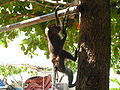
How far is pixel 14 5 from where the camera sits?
4.82 meters

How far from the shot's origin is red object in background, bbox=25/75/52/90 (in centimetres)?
1014

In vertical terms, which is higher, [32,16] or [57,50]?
[32,16]

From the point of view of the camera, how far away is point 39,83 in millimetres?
10555

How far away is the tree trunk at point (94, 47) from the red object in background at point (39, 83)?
7713 mm

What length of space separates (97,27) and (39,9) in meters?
2.29

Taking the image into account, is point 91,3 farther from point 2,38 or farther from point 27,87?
point 27,87

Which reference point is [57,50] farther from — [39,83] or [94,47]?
[39,83]

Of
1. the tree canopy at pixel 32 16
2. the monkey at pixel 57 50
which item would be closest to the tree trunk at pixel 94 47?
the tree canopy at pixel 32 16

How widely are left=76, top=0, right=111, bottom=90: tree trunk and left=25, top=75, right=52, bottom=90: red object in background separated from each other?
25.3ft

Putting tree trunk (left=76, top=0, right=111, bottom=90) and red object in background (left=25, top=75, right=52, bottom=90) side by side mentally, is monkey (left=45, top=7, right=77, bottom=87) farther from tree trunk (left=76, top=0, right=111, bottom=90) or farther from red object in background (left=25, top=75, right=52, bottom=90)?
red object in background (left=25, top=75, right=52, bottom=90)

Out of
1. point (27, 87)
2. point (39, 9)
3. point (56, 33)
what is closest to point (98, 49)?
point (56, 33)

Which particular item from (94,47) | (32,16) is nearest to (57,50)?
(32,16)

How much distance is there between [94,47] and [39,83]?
8292 mm

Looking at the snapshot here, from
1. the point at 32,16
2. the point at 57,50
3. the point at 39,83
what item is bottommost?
the point at 39,83
